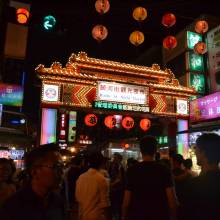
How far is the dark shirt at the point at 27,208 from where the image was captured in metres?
2.07

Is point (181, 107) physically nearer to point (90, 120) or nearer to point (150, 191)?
point (90, 120)

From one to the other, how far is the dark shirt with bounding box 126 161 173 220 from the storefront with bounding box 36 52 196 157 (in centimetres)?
916

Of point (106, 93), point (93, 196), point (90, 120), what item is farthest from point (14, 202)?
point (90, 120)

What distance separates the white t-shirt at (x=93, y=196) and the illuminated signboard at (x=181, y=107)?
11127 millimetres

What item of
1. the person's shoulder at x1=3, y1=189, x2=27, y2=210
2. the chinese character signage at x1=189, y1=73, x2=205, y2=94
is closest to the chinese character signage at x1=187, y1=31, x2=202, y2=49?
the chinese character signage at x1=189, y1=73, x2=205, y2=94

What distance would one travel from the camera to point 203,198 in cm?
276

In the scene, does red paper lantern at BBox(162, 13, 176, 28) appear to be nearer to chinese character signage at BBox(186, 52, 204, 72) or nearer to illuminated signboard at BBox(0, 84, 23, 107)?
chinese character signage at BBox(186, 52, 204, 72)

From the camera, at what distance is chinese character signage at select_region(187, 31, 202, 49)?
71.4 ft

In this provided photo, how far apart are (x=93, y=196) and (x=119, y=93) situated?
9179 millimetres

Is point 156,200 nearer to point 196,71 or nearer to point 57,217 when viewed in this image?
point 57,217

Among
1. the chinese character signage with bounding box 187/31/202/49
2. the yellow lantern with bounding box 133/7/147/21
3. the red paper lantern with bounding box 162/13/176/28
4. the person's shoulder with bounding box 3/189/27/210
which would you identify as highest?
the chinese character signage with bounding box 187/31/202/49

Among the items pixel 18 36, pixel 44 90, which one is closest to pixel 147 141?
pixel 44 90

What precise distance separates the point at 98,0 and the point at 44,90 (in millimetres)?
4278

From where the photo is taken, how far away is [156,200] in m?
4.03
